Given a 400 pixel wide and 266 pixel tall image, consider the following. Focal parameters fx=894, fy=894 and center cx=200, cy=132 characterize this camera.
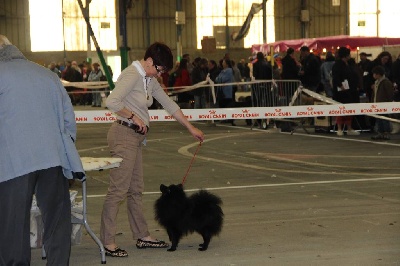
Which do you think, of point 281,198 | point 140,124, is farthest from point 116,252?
point 281,198

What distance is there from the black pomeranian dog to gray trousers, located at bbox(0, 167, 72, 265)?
5.38ft

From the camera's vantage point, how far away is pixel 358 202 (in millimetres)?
9781

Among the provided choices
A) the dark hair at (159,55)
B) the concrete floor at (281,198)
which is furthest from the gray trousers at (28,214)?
the dark hair at (159,55)

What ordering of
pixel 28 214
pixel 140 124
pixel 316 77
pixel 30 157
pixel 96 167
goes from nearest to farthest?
pixel 30 157
pixel 28 214
pixel 96 167
pixel 140 124
pixel 316 77

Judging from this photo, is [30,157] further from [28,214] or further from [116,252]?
[116,252]

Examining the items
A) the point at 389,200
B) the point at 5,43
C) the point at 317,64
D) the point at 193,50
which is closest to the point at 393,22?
the point at 193,50

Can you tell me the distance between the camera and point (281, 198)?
1026cm

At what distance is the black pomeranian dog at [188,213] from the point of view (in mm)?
7285

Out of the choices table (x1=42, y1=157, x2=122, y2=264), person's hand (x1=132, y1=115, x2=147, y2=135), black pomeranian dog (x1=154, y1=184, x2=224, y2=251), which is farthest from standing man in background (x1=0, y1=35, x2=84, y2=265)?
black pomeranian dog (x1=154, y1=184, x2=224, y2=251)

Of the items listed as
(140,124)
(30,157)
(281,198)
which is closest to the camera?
A: (30,157)

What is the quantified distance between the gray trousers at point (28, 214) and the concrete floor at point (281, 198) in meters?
1.47

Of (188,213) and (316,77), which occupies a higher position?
(316,77)

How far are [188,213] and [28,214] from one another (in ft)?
6.28

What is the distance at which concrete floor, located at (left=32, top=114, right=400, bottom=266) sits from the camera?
7.28 meters
